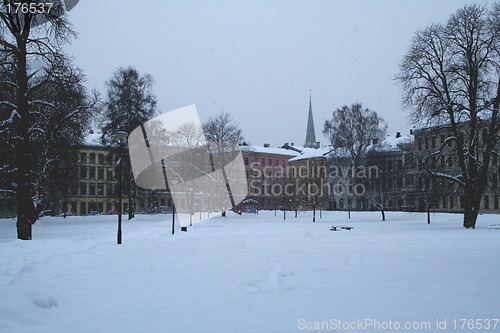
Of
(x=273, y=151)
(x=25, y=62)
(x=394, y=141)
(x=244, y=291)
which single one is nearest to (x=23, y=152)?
(x=25, y=62)

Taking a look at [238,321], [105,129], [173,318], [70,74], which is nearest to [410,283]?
[238,321]

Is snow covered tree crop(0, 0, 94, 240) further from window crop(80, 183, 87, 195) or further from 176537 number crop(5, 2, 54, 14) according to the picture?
window crop(80, 183, 87, 195)

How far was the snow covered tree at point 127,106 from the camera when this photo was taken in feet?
144

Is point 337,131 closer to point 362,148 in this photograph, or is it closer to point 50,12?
point 362,148

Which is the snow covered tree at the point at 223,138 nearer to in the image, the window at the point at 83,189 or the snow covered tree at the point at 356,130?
the snow covered tree at the point at 356,130

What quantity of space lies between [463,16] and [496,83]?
4981mm

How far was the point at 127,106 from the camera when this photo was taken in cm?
4422

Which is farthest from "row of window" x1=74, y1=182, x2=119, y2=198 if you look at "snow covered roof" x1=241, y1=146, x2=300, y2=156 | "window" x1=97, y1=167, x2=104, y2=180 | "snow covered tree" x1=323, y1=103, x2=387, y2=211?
"snow covered tree" x1=323, y1=103, x2=387, y2=211

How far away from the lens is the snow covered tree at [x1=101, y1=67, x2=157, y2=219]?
43.9 m

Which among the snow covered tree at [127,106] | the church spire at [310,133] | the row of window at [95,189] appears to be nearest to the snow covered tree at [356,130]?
the snow covered tree at [127,106]

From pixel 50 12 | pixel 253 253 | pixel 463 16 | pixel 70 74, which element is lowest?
pixel 253 253

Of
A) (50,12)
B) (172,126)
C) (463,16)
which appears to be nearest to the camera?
(50,12)

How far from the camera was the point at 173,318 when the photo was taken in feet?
22.7

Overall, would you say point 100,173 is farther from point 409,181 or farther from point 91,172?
point 409,181
